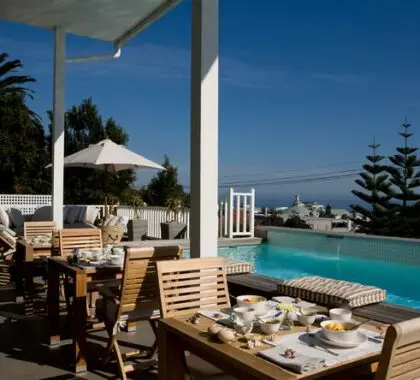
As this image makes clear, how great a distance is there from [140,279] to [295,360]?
5.69 ft

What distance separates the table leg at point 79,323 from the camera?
10.6 feet

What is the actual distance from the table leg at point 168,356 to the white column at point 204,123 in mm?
1151

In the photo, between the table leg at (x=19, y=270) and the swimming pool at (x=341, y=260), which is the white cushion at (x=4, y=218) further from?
the table leg at (x=19, y=270)

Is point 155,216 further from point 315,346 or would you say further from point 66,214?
point 315,346

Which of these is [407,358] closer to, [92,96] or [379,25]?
[92,96]

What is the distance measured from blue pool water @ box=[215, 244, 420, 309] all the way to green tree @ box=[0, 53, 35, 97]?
12.1m

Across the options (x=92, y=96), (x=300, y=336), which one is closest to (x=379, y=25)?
(x=92, y=96)

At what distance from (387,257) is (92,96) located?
53.6 feet

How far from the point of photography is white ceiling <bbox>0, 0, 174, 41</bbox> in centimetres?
556

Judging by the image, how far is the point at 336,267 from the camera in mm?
8875

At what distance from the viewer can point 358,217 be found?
22547 mm

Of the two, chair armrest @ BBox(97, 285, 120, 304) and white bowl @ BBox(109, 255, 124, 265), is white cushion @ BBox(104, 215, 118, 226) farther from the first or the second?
chair armrest @ BBox(97, 285, 120, 304)

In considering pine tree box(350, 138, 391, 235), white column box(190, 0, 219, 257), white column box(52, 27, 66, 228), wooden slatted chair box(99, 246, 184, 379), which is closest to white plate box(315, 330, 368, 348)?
wooden slatted chair box(99, 246, 184, 379)

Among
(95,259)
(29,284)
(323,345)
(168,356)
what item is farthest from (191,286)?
(29,284)
